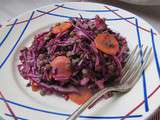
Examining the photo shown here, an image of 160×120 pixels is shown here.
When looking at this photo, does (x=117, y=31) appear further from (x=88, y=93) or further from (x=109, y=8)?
(x=88, y=93)

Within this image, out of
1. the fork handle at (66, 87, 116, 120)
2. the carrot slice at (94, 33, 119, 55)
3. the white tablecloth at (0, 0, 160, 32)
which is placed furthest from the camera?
the white tablecloth at (0, 0, 160, 32)

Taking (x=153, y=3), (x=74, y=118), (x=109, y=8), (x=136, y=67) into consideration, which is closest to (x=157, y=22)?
(x=153, y=3)

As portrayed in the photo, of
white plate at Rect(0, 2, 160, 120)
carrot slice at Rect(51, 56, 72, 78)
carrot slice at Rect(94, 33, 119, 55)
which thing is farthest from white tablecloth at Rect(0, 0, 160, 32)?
carrot slice at Rect(51, 56, 72, 78)

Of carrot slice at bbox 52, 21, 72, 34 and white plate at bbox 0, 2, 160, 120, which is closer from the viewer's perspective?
white plate at bbox 0, 2, 160, 120

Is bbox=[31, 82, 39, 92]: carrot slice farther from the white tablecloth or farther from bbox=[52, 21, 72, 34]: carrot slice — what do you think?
the white tablecloth

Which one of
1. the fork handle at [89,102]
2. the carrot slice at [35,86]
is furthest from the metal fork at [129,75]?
the carrot slice at [35,86]

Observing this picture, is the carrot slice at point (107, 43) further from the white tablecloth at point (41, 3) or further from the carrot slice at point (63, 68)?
the white tablecloth at point (41, 3)
